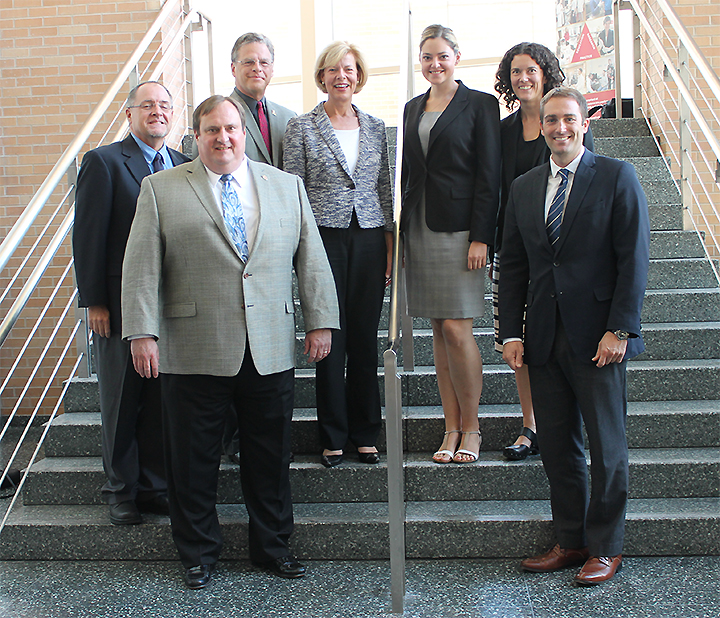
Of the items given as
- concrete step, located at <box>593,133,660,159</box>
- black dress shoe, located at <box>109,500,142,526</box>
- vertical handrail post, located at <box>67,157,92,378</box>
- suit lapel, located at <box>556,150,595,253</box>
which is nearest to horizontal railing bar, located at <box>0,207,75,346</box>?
vertical handrail post, located at <box>67,157,92,378</box>

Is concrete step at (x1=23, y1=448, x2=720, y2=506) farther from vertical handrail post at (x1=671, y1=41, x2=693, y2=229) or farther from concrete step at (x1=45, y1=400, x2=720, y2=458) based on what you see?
vertical handrail post at (x1=671, y1=41, x2=693, y2=229)

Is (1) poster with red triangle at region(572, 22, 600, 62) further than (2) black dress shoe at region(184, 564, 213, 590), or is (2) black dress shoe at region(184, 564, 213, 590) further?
(1) poster with red triangle at region(572, 22, 600, 62)

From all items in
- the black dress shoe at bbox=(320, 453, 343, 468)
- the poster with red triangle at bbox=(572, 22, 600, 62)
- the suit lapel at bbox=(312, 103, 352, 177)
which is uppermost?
the poster with red triangle at bbox=(572, 22, 600, 62)

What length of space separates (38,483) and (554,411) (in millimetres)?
1881

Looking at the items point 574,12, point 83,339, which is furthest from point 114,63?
point 574,12

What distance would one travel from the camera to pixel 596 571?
2.11 meters

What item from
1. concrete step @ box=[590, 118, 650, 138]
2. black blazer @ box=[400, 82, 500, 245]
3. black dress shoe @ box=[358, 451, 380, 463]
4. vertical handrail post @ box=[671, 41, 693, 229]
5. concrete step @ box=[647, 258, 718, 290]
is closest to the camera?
black blazer @ box=[400, 82, 500, 245]

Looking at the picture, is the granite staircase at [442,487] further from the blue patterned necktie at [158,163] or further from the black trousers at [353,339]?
the blue patterned necktie at [158,163]

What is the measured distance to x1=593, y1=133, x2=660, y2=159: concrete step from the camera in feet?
13.3

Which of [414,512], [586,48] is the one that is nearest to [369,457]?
[414,512]

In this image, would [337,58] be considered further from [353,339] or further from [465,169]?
[353,339]

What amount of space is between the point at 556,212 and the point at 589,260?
181 millimetres

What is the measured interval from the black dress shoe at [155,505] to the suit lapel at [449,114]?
1547 millimetres

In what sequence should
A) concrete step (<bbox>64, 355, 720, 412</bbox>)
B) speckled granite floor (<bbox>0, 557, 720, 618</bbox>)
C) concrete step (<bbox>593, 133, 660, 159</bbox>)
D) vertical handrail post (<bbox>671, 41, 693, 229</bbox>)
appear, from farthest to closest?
1. concrete step (<bbox>593, 133, 660, 159</bbox>)
2. vertical handrail post (<bbox>671, 41, 693, 229</bbox>)
3. concrete step (<bbox>64, 355, 720, 412</bbox>)
4. speckled granite floor (<bbox>0, 557, 720, 618</bbox>)
